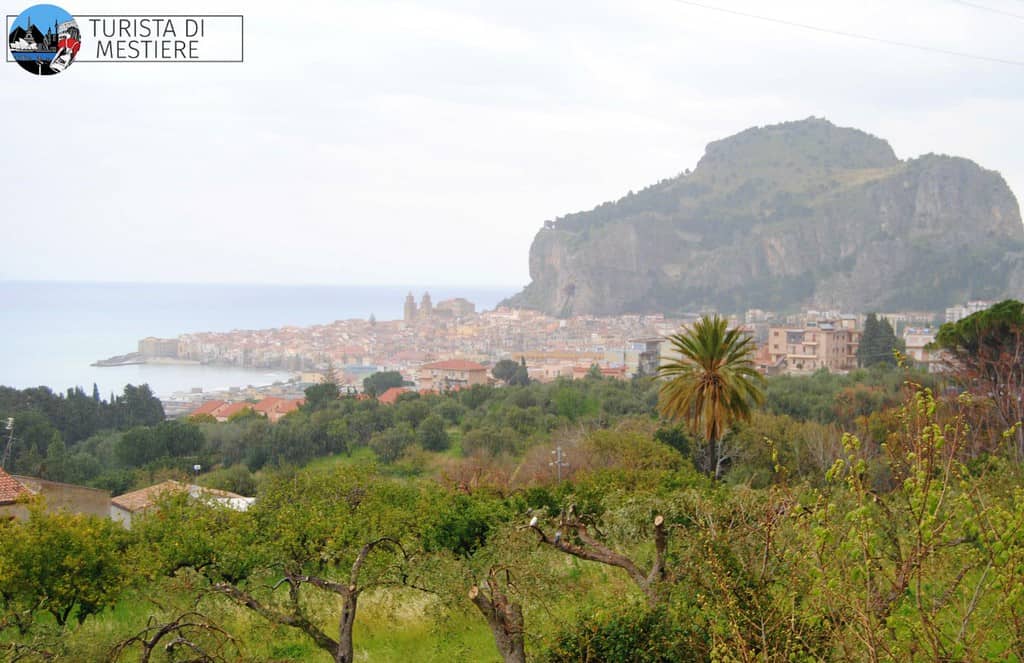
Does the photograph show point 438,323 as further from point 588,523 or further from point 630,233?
point 588,523

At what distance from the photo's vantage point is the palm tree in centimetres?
1429

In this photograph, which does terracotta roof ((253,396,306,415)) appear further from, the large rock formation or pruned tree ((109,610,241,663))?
the large rock formation

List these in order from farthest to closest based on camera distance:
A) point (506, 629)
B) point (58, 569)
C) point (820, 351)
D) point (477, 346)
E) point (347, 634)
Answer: point (477, 346), point (820, 351), point (58, 569), point (347, 634), point (506, 629)

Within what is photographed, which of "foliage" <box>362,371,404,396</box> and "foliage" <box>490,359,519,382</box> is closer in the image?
"foliage" <box>362,371,404,396</box>

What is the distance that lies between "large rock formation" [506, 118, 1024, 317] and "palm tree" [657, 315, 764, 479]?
116022 millimetres

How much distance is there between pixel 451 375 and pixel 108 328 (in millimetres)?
81146

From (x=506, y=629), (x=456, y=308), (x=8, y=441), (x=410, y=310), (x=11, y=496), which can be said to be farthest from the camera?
(x=456, y=308)

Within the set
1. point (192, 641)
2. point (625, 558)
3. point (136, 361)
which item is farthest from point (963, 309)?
point (192, 641)

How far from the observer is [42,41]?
11.9 metres

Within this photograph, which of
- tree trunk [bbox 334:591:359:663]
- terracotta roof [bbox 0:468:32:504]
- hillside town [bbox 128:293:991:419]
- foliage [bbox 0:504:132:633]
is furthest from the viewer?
hillside town [bbox 128:293:991:419]

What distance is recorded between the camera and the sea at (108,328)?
80.4 m

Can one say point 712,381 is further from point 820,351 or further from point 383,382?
point 820,351

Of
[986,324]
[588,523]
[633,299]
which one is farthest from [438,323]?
[588,523]

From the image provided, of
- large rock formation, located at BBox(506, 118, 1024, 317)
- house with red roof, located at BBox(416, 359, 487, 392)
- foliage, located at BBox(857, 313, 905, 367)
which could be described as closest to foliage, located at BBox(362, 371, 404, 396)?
house with red roof, located at BBox(416, 359, 487, 392)
